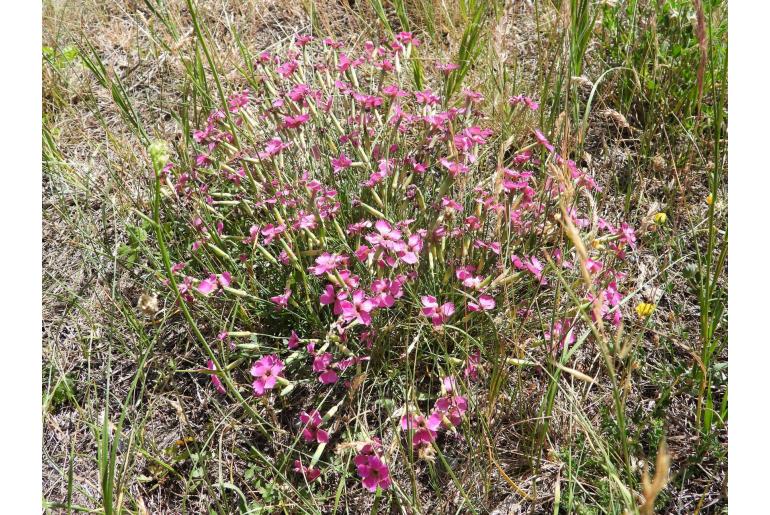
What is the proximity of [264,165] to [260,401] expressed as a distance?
2.65 feet

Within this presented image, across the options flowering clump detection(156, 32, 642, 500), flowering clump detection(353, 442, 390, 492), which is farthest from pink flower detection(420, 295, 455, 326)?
flowering clump detection(353, 442, 390, 492)

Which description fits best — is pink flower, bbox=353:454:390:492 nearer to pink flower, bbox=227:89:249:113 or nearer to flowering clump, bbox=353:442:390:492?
flowering clump, bbox=353:442:390:492

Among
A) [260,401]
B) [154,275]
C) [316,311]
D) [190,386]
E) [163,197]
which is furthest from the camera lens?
[163,197]

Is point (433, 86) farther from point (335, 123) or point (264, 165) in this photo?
point (264, 165)

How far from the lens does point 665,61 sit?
2328 mm

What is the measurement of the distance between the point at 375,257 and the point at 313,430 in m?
0.51

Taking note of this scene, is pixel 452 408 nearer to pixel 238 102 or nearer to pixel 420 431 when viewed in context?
pixel 420 431

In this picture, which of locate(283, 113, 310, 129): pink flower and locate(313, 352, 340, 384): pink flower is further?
locate(283, 113, 310, 129): pink flower

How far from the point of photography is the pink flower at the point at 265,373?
1572mm

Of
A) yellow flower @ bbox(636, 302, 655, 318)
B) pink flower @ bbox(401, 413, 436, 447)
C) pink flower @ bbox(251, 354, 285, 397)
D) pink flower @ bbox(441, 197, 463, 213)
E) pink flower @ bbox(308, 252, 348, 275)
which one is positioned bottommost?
yellow flower @ bbox(636, 302, 655, 318)

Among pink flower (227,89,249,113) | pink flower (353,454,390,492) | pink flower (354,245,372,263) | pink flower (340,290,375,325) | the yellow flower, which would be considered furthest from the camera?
pink flower (227,89,249,113)

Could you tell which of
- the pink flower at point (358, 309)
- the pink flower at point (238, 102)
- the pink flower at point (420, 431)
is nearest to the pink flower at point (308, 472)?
the pink flower at point (420, 431)

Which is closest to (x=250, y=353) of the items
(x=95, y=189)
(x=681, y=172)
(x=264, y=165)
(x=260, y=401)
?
(x=260, y=401)

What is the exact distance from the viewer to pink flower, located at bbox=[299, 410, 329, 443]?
1.57m
